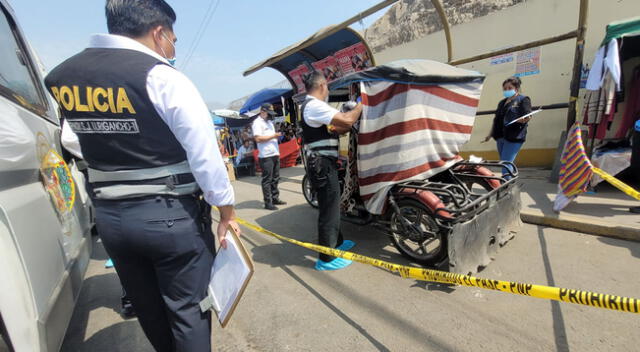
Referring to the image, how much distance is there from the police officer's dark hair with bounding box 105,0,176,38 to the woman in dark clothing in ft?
15.2

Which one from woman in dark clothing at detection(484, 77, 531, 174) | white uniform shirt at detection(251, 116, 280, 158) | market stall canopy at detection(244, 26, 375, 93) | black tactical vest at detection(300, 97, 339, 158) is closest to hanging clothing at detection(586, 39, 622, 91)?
woman in dark clothing at detection(484, 77, 531, 174)

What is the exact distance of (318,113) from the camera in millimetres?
2688

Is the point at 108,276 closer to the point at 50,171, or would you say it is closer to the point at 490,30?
the point at 50,171

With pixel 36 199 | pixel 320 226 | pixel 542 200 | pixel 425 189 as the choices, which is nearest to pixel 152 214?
pixel 36 199

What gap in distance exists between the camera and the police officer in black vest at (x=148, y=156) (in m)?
1.15

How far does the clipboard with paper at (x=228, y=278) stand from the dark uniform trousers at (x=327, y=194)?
1.50 m

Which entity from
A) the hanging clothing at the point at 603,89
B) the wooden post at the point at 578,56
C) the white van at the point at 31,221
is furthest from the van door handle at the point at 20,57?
the hanging clothing at the point at 603,89

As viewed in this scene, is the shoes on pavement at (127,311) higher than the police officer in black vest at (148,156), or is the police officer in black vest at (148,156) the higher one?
the police officer in black vest at (148,156)

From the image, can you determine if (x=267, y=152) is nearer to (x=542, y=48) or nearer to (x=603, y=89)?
(x=603, y=89)

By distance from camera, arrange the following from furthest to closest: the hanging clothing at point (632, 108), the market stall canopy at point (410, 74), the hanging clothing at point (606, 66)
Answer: the hanging clothing at point (632, 108)
the hanging clothing at point (606, 66)
the market stall canopy at point (410, 74)

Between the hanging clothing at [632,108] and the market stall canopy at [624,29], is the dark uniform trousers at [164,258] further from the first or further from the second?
the hanging clothing at [632,108]

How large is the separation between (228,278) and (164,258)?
0.31 m

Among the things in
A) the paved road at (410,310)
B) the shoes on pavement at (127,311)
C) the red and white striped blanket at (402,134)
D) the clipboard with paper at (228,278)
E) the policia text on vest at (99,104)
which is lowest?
the paved road at (410,310)

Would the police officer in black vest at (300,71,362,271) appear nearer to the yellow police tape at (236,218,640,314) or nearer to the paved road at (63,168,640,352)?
the paved road at (63,168,640,352)
